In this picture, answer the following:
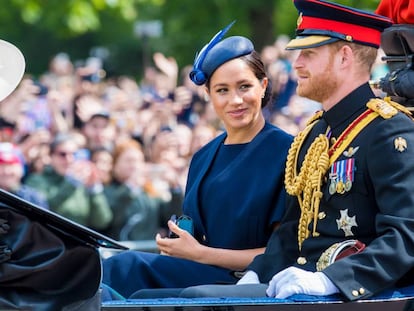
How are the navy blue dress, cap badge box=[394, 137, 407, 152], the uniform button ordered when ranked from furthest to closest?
1. the navy blue dress
2. the uniform button
3. cap badge box=[394, 137, 407, 152]

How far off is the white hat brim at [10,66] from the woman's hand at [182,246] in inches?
56.0

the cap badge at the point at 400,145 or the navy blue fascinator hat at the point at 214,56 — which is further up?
the navy blue fascinator hat at the point at 214,56

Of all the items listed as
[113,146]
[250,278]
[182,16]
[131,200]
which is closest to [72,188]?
[131,200]

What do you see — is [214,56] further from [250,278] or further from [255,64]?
[250,278]

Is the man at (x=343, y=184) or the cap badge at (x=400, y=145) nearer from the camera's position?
the man at (x=343, y=184)

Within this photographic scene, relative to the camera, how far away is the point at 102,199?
32.3 ft

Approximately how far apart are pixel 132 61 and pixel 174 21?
45.8 feet

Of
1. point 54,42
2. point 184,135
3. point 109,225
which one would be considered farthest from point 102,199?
point 54,42

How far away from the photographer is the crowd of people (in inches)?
387

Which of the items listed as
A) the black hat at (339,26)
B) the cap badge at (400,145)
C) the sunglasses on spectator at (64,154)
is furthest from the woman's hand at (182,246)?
the sunglasses on spectator at (64,154)

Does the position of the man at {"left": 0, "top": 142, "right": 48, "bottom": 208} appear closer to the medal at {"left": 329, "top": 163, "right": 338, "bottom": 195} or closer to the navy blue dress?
the navy blue dress

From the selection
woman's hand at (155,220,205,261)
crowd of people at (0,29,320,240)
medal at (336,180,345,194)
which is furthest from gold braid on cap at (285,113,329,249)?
crowd of people at (0,29,320,240)

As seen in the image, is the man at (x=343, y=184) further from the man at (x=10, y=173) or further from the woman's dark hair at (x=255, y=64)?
the man at (x=10, y=173)

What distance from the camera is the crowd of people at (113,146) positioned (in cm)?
984
